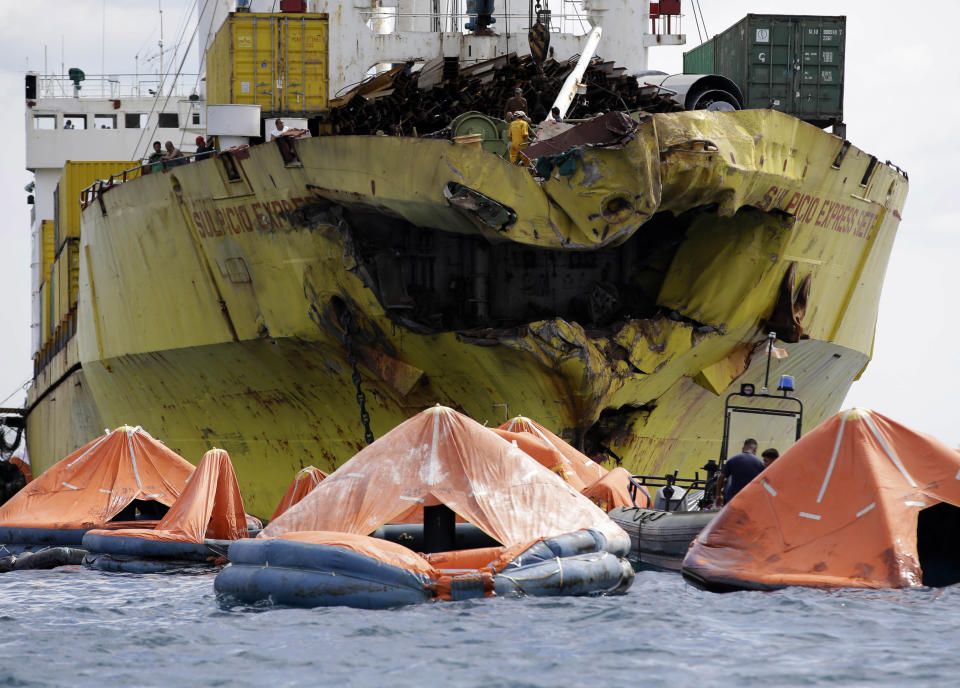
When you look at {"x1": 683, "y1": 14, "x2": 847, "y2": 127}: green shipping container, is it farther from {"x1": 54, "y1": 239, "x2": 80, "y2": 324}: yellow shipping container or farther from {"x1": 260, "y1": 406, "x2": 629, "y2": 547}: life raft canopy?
{"x1": 54, "y1": 239, "x2": 80, "y2": 324}: yellow shipping container

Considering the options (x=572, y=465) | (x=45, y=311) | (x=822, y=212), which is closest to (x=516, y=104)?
(x=822, y=212)

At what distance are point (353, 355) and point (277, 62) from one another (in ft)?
22.9

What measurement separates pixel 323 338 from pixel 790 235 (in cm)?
637

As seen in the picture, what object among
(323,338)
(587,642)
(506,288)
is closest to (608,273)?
(506,288)

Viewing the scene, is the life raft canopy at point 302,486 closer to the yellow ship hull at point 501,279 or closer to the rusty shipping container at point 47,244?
the yellow ship hull at point 501,279

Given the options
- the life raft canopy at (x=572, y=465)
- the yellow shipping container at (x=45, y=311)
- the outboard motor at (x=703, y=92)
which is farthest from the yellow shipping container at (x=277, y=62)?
the yellow shipping container at (x=45, y=311)

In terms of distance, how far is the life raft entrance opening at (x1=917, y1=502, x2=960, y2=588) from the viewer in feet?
41.9

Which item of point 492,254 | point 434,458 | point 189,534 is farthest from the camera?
point 492,254

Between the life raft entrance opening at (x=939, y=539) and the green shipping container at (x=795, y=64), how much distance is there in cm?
1091

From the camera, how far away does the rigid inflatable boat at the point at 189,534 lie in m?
15.1

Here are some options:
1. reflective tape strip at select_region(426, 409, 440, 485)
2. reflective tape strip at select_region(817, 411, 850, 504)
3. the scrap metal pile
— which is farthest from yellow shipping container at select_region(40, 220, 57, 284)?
reflective tape strip at select_region(817, 411, 850, 504)

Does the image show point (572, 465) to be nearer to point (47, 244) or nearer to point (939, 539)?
point (939, 539)

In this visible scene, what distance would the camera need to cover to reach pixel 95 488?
1791cm

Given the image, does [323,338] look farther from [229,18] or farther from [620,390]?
[229,18]
